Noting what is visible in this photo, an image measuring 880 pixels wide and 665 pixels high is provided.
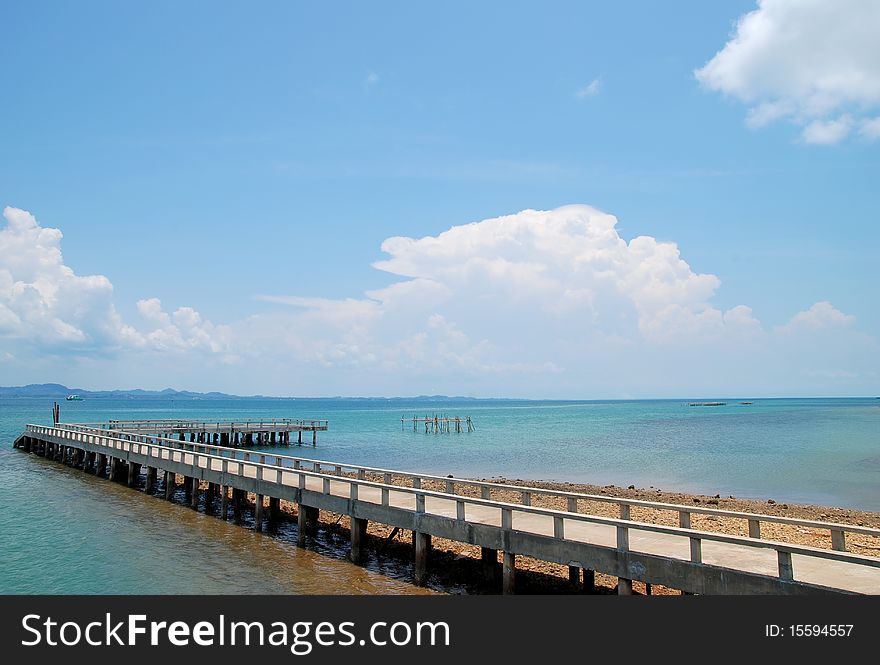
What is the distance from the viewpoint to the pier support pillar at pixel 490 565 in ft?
50.7

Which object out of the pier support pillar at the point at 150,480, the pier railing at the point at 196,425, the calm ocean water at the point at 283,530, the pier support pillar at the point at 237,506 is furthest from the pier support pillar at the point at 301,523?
the pier railing at the point at 196,425

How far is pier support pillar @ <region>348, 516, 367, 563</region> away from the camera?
17.5 meters

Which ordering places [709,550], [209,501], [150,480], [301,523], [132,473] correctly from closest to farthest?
[709,550], [301,523], [209,501], [150,480], [132,473]

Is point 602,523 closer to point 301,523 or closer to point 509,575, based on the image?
point 509,575

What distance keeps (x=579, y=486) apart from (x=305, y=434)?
190ft

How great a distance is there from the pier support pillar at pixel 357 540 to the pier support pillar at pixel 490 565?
3.70m

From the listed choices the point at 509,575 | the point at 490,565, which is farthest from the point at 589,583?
the point at 490,565

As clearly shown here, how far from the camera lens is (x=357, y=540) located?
17547 mm

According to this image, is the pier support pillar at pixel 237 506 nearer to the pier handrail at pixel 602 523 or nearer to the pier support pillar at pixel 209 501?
the pier handrail at pixel 602 523

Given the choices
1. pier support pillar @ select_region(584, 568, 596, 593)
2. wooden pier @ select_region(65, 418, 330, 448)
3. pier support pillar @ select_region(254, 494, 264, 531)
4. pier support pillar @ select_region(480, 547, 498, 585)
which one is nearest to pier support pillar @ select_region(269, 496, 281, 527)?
pier support pillar @ select_region(254, 494, 264, 531)

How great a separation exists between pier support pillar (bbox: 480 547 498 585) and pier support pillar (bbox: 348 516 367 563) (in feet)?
12.1

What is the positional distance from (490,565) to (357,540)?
12.9ft

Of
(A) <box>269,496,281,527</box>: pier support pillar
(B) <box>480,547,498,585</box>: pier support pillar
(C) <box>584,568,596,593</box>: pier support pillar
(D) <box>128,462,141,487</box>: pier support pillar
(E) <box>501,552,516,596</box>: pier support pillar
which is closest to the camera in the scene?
(E) <box>501,552,516,596</box>: pier support pillar

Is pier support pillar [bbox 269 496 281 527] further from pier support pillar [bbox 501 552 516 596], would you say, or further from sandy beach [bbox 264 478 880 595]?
pier support pillar [bbox 501 552 516 596]
